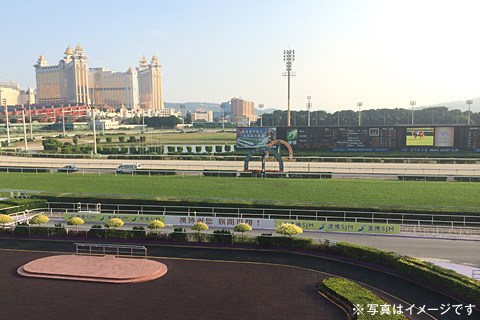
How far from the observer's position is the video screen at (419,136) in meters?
48.2

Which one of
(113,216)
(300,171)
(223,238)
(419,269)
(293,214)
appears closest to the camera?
(419,269)

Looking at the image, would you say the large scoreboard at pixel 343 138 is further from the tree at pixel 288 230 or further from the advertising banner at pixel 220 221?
the tree at pixel 288 230

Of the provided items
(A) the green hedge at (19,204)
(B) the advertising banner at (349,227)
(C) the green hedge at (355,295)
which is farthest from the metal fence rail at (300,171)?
(C) the green hedge at (355,295)

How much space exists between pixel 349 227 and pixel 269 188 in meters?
10.6

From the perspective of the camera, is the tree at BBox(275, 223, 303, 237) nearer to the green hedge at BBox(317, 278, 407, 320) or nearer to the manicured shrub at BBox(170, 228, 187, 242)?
the green hedge at BBox(317, 278, 407, 320)

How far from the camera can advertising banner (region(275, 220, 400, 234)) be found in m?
20.7

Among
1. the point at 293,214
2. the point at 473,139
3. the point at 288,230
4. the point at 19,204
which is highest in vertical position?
the point at 473,139

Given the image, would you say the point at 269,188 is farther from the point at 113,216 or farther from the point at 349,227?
the point at 113,216

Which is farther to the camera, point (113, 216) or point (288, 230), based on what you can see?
point (113, 216)

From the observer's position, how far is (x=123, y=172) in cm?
3894

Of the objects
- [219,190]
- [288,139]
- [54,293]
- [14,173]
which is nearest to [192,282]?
[54,293]

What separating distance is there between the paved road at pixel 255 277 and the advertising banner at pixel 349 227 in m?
4.10

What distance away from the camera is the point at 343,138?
160 ft

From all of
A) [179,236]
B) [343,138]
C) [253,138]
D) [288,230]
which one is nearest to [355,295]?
[288,230]
